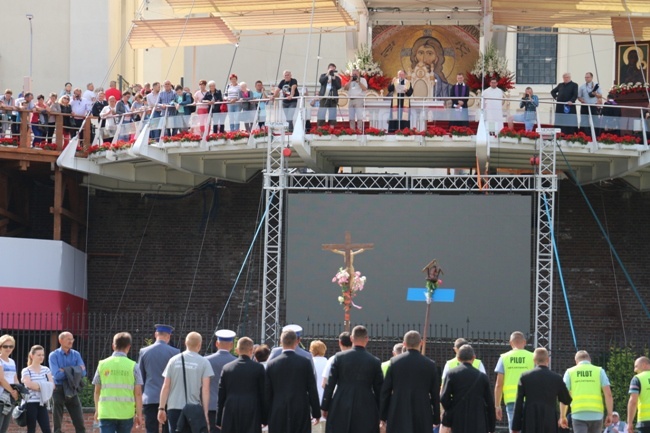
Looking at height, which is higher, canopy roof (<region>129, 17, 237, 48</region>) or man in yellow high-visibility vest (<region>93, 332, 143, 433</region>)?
canopy roof (<region>129, 17, 237, 48</region>)

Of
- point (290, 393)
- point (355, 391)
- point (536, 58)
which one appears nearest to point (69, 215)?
point (536, 58)

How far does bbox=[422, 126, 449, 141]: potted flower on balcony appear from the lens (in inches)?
1271

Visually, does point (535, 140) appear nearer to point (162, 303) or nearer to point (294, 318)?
point (294, 318)

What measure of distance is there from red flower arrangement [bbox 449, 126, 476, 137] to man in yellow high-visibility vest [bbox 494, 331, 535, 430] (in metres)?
13.4

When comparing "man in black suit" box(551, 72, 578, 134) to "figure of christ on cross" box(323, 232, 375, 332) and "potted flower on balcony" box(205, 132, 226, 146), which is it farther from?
"potted flower on balcony" box(205, 132, 226, 146)

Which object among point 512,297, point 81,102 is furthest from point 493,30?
point 81,102

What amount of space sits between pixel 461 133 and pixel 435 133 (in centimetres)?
57

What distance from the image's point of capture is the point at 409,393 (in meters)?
16.4

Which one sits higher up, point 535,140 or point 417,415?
point 535,140

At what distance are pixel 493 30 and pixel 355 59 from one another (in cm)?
354

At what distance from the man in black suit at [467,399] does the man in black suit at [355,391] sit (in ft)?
3.14

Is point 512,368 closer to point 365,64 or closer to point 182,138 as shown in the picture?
point 182,138

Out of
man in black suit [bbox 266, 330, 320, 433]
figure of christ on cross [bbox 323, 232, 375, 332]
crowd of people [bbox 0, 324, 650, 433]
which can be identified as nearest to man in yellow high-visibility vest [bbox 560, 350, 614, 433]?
crowd of people [bbox 0, 324, 650, 433]

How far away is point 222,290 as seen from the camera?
37.4m
